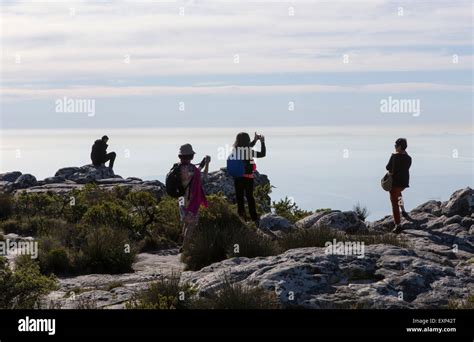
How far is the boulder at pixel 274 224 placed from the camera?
61.3ft

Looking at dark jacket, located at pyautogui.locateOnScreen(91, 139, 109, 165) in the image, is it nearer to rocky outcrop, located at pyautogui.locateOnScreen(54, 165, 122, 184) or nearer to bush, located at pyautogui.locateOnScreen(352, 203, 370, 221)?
rocky outcrop, located at pyautogui.locateOnScreen(54, 165, 122, 184)

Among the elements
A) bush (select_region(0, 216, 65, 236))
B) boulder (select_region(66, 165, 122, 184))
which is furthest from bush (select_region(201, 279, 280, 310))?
boulder (select_region(66, 165, 122, 184))

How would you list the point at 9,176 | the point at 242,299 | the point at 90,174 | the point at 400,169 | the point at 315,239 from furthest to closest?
the point at 9,176 → the point at 90,174 → the point at 400,169 → the point at 315,239 → the point at 242,299

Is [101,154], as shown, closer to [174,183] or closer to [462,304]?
[174,183]

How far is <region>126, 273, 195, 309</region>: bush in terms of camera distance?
33.5 feet

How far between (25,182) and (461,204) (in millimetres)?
17494

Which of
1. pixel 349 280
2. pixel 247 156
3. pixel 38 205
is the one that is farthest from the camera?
pixel 38 205

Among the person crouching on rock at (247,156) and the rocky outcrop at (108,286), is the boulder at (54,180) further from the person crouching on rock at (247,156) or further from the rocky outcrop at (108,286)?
the rocky outcrop at (108,286)

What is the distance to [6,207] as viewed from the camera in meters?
22.9

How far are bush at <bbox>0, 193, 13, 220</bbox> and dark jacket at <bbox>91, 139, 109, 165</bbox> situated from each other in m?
10.8

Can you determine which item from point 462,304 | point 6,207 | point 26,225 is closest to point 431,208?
point 26,225

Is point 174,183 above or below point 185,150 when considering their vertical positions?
below

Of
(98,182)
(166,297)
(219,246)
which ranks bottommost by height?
(166,297)
